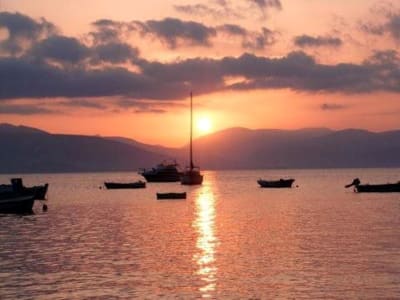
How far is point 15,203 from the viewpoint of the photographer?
97.9 meters

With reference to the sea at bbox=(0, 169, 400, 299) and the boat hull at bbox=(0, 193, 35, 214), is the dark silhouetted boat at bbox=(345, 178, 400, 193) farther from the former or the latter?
the boat hull at bbox=(0, 193, 35, 214)

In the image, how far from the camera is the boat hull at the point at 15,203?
97438 mm

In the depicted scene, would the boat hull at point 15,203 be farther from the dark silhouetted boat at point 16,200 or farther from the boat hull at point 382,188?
the boat hull at point 382,188

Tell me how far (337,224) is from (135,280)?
4521 cm

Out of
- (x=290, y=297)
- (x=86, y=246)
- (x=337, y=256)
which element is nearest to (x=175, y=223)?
(x=86, y=246)

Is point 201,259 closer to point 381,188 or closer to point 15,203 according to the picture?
point 15,203

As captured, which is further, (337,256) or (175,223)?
(175,223)

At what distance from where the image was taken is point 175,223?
83.8 metres

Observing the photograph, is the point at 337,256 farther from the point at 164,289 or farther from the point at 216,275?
the point at 164,289

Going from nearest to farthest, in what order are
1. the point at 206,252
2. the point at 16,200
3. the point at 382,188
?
1. the point at 206,252
2. the point at 16,200
3. the point at 382,188

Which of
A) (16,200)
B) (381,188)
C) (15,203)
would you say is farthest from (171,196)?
(381,188)

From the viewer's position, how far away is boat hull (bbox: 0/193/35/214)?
9744 centimetres

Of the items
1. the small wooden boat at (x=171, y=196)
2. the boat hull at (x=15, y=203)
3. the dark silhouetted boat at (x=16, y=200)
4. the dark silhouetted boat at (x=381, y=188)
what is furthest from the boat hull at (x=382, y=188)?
the boat hull at (x=15, y=203)

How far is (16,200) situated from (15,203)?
0.49 meters
